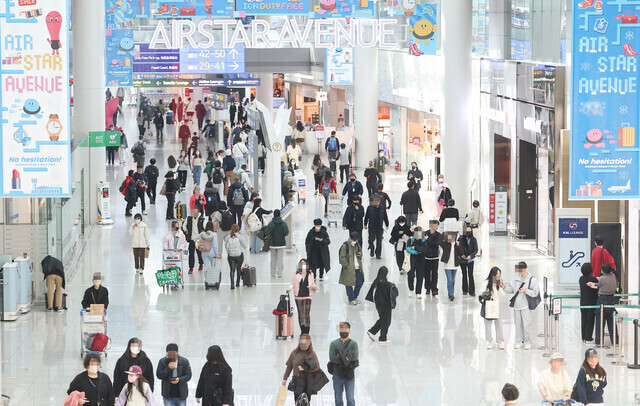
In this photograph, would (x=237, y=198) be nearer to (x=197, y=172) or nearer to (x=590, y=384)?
(x=197, y=172)

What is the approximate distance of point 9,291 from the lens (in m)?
19.5

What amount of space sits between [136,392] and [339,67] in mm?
28464

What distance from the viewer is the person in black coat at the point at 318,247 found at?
21527 mm

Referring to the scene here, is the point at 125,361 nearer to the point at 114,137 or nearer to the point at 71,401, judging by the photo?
the point at 71,401

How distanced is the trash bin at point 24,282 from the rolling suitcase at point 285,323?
4.62 meters

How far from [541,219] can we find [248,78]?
21.5 m

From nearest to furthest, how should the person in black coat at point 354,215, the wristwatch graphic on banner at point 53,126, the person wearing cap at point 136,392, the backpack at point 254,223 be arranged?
the person wearing cap at point 136,392, the wristwatch graphic on banner at point 53,126, the person in black coat at point 354,215, the backpack at point 254,223

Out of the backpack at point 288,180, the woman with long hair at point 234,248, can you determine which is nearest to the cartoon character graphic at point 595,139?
the woman with long hair at point 234,248

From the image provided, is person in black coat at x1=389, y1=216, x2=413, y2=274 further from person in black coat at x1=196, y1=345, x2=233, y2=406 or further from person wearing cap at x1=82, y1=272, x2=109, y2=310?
person in black coat at x1=196, y1=345, x2=233, y2=406

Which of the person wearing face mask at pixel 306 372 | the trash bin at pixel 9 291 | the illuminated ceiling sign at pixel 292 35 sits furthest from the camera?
the illuminated ceiling sign at pixel 292 35

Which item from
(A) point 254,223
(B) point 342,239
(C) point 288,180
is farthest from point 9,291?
(C) point 288,180

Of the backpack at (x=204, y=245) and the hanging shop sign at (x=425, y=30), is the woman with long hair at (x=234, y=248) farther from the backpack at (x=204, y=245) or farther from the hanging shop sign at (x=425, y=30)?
the hanging shop sign at (x=425, y=30)

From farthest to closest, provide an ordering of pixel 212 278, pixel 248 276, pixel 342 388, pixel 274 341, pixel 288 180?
pixel 288 180
pixel 248 276
pixel 212 278
pixel 274 341
pixel 342 388

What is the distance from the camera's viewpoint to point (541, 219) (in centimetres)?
2608
